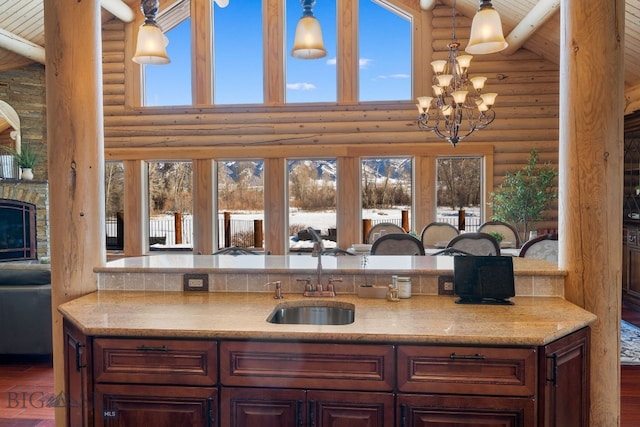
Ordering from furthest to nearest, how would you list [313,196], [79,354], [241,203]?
[241,203], [313,196], [79,354]

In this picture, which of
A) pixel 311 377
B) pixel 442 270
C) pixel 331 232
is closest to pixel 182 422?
pixel 311 377

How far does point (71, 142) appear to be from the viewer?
246 centimetres

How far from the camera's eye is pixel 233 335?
183 centimetres

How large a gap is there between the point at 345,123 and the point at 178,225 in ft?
10.4

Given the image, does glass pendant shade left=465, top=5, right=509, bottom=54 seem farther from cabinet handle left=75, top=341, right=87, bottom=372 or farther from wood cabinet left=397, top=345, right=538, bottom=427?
cabinet handle left=75, top=341, right=87, bottom=372

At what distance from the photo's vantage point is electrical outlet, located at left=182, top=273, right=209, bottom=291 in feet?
8.59

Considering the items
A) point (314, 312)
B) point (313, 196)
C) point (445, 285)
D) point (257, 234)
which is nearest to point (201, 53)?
point (313, 196)

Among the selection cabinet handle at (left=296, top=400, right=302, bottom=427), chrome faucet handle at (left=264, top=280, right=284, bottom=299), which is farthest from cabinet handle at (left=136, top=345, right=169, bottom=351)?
chrome faucet handle at (left=264, top=280, right=284, bottom=299)

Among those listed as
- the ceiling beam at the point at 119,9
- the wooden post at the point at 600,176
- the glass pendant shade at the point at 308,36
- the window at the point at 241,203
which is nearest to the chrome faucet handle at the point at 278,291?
the glass pendant shade at the point at 308,36

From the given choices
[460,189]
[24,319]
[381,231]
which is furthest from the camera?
[460,189]

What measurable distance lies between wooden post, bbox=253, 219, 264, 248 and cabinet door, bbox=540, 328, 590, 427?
5608 millimetres

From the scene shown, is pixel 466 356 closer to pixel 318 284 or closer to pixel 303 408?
pixel 303 408

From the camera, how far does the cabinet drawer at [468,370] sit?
173 cm

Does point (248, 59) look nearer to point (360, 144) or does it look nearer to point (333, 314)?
point (360, 144)
